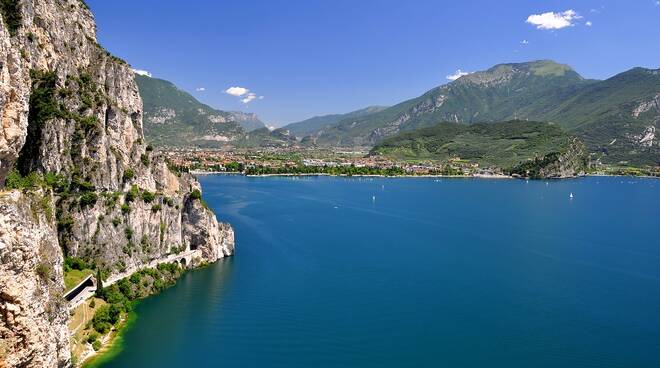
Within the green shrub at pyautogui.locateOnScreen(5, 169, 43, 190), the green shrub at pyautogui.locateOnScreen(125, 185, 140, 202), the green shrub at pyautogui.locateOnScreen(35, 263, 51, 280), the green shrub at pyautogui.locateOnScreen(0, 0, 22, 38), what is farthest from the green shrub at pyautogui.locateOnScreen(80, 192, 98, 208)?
the green shrub at pyautogui.locateOnScreen(35, 263, 51, 280)

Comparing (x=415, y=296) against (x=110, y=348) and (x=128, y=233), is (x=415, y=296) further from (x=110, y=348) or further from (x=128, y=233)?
(x=128, y=233)

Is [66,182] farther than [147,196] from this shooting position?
No

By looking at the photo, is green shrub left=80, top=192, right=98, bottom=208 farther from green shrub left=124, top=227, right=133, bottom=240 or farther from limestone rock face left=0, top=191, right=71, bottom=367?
limestone rock face left=0, top=191, right=71, bottom=367

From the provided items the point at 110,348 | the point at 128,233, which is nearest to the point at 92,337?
the point at 110,348

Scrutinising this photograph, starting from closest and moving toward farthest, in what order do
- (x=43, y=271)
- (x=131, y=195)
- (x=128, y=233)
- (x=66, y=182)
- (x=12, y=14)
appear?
(x=43, y=271) < (x=12, y=14) < (x=66, y=182) < (x=128, y=233) < (x=131, y=195)

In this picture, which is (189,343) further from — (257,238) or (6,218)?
(257,238)

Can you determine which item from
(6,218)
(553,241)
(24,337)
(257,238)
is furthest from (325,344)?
(553,241)
